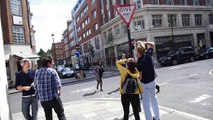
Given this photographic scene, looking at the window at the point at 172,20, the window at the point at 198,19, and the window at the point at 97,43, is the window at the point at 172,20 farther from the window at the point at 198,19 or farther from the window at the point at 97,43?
the window at the point at 97,43

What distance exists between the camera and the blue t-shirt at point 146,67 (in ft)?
15.1

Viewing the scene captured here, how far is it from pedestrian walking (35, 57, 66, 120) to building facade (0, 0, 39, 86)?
20.7 metres

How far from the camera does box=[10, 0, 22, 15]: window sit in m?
26.3

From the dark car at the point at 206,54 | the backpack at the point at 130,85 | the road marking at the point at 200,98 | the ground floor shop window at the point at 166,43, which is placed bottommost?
the road marking at the point at 200,98

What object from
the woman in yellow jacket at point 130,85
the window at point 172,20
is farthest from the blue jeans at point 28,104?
the window at point 172,20

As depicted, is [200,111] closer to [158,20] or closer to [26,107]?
[26,107]

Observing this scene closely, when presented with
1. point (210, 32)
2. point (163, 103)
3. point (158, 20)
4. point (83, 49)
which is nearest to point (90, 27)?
point (83, 49)

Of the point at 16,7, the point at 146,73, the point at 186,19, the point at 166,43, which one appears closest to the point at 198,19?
the point at 186,19

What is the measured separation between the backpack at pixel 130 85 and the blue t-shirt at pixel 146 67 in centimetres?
22

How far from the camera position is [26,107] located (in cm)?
496

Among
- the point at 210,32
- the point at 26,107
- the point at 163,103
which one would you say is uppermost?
the point at 210,32

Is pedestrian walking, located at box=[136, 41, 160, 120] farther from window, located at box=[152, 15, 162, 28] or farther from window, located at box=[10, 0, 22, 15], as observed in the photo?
window, located at box=[152, 15, 162, 28]

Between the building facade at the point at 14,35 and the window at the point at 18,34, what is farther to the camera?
the window at the point at 18,34

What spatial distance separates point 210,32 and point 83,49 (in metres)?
34.6
